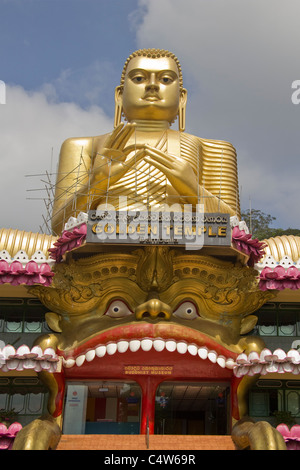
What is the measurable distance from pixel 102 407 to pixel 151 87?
25.5 feet

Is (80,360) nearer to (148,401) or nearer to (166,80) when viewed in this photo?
(148,401)

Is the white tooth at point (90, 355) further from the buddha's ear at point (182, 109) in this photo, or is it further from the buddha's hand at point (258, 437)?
the buddha's ear at point (182, 109)

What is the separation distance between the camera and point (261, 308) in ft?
41.6

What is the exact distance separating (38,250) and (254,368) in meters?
4.55

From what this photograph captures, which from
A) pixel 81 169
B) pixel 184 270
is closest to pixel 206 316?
pixel 184 270

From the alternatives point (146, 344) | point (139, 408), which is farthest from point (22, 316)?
point (146, 344)

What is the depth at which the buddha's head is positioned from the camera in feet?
50.2

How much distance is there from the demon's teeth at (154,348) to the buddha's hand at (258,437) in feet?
4.14

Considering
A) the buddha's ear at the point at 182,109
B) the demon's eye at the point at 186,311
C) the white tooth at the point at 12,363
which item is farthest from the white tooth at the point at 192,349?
the buddha's ear at the point at 182,109

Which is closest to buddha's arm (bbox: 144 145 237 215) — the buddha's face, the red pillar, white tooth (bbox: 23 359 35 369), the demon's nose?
the demon's nose

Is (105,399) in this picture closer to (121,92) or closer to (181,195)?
(181,195)

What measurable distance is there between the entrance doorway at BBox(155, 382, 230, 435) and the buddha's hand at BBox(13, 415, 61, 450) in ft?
7.54

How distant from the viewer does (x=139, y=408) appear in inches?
448

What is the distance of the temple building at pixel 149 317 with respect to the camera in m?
10.8
